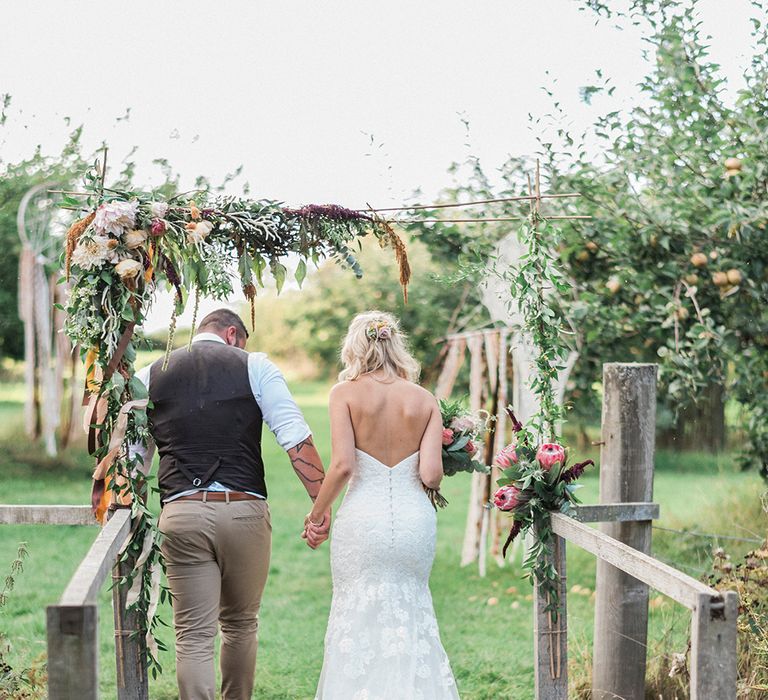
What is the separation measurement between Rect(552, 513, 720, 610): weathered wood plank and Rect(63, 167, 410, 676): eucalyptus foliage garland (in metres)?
1.34

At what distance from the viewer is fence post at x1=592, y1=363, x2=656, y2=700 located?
14.6ft

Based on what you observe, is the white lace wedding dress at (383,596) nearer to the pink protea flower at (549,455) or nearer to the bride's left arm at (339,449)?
the bride's left arm at (339,449)

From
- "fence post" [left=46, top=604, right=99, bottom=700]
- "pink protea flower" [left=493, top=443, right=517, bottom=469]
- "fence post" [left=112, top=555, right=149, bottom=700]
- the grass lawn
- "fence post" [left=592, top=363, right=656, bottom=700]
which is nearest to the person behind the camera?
"fence post" [left=46, top=604, right=99, bottom=700]

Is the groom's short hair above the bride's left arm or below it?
above

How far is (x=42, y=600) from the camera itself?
771 centimetres

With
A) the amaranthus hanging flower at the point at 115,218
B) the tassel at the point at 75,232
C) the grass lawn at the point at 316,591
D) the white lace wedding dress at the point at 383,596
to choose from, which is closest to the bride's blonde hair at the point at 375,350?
the white lace wedding dress at the point at 383,596

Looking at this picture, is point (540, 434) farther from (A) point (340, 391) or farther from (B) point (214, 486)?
(B) point (214, 486)

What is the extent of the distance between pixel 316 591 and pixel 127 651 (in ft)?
15.1

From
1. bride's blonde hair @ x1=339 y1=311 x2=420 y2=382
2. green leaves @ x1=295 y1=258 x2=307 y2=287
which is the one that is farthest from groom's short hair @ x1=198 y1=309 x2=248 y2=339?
bride's blonde hair @ x1=339 y1=311 x2=420 y2=382

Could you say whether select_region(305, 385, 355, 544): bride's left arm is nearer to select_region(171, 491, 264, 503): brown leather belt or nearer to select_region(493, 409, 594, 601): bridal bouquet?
select_region(171, 491, 264, 503): brown leather belt

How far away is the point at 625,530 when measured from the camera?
4.46 m

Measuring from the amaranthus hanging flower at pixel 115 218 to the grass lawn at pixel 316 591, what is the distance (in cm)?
197

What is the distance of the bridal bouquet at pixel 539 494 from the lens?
421cm

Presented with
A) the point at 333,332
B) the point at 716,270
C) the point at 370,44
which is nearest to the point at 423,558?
the point at 716,270
